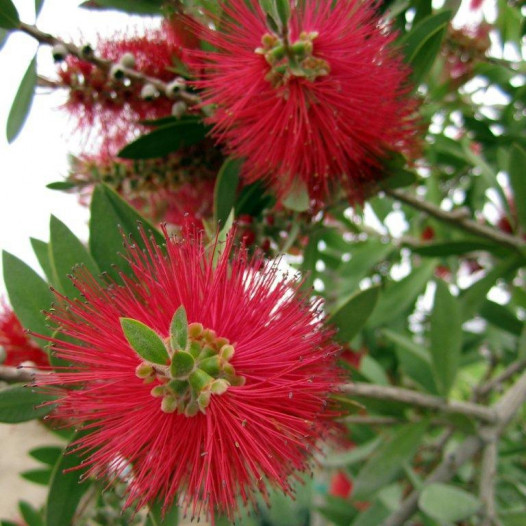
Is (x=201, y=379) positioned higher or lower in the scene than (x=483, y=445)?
higher

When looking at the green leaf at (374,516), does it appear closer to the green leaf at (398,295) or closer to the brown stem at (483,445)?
the brown stem at (483,445)

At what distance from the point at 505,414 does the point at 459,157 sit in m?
0.94

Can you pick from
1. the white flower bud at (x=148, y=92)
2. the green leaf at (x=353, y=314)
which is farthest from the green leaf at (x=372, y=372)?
the white flower bud at (x=148, y=92)

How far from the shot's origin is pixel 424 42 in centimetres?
121

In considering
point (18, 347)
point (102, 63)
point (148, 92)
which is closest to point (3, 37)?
point (102, 63)

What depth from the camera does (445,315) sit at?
1.51 meters

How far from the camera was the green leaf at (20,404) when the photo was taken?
0.94 metres

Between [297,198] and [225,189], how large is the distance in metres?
0.15

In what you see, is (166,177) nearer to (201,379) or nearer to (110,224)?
(110,224)

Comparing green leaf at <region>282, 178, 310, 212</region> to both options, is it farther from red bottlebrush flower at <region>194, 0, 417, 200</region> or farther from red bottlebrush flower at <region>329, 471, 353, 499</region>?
red bottlebrush flower at <region>329, 471, 353, 499</region>

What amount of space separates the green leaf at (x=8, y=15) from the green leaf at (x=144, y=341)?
0.74 meters

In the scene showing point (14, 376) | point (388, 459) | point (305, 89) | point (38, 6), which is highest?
point (38, 6)

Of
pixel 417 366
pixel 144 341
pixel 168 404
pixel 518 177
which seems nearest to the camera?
pixel 144 341

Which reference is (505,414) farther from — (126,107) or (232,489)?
(126,107)
